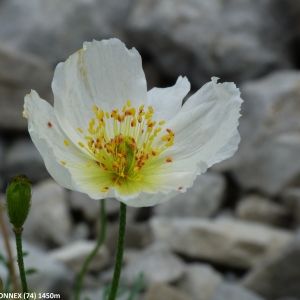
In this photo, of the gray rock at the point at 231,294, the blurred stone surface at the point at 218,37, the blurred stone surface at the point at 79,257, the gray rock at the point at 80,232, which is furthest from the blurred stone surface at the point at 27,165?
the gray rock at the point at 231,294

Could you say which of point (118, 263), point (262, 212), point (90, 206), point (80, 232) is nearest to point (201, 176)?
point (262, 212)

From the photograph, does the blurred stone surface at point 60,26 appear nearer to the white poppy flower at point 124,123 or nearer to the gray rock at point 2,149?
the gray rock at point 2,149

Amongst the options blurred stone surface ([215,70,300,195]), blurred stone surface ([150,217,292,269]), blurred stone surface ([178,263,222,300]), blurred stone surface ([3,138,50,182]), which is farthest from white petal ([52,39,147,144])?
blurred stone surface ([3,138,50,182])

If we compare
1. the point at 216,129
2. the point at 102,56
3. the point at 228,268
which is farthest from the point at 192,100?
the point at 228,268

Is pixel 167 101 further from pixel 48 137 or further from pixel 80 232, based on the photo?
pixel 80 232

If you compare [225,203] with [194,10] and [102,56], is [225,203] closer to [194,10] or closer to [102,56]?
[194,10]

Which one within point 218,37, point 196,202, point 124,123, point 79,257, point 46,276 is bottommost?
point 124,123
